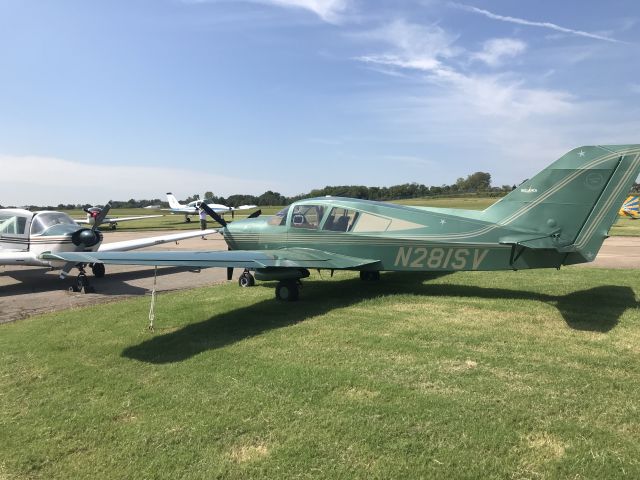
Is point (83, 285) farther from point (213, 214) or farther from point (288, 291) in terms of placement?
point (288, 291)

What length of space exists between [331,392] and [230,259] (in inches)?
174

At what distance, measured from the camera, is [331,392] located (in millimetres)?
4793

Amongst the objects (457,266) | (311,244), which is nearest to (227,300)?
(311,244)

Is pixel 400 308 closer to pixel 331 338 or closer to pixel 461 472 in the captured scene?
pixel 331 338

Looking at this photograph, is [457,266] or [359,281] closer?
[457,266]

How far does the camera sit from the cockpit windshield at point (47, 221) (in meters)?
13.1

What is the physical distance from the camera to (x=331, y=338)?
6.66m

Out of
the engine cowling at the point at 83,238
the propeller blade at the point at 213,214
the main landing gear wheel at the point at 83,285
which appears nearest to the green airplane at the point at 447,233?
the propeller blade at the point at 213,214

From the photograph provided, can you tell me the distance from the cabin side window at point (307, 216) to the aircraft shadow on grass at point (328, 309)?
1.69 meters

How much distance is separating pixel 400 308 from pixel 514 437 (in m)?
4.59

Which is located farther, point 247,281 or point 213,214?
point 247,281

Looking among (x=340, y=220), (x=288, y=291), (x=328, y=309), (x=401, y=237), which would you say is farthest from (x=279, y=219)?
(x=401, y=237)

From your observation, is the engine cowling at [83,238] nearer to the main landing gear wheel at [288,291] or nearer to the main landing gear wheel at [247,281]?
the main landing gear wheel at [247,281]

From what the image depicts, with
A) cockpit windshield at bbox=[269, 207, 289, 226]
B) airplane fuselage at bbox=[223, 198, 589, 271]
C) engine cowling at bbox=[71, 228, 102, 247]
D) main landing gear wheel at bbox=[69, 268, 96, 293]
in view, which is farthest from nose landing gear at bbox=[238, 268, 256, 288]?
engine cowling at bbox=[71, 228, 102, 247]
